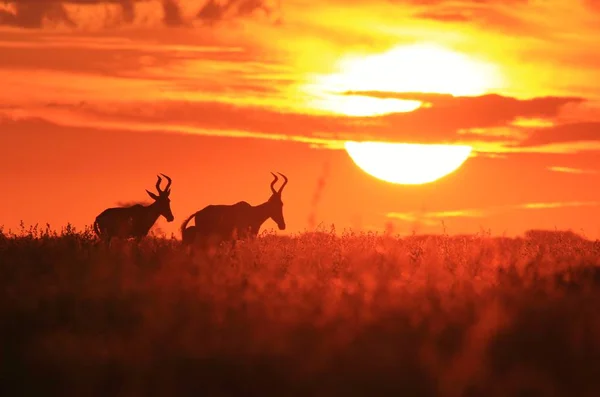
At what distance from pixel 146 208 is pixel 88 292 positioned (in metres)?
16.0

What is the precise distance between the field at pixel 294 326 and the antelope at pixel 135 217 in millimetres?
9259

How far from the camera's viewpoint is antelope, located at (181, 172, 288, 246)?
26.7 m

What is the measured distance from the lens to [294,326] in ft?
37.0

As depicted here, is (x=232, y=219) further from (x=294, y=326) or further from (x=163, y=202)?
(x=294, y=326)

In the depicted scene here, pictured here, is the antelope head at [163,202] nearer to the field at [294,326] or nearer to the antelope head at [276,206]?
the antelope head at [276,206]

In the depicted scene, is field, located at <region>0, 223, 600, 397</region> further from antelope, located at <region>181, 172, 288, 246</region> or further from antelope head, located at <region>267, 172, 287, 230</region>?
antelope head, located at <region>267, 172, 287, 230</region>

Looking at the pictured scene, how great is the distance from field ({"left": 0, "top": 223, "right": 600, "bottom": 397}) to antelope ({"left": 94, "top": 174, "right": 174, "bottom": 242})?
926 centimetres

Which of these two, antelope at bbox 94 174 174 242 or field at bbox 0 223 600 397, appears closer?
field at bbox 0 223 600 397

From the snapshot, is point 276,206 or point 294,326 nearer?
point 294,326

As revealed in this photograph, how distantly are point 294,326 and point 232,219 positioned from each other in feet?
55.3

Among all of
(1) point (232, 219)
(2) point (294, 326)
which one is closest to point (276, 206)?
(1) point (232, 219)

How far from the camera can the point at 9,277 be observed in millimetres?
14859

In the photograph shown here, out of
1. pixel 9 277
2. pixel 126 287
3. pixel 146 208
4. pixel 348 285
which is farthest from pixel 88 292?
pixel 146 208

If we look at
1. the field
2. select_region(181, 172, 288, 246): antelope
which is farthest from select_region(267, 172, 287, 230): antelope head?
the field
